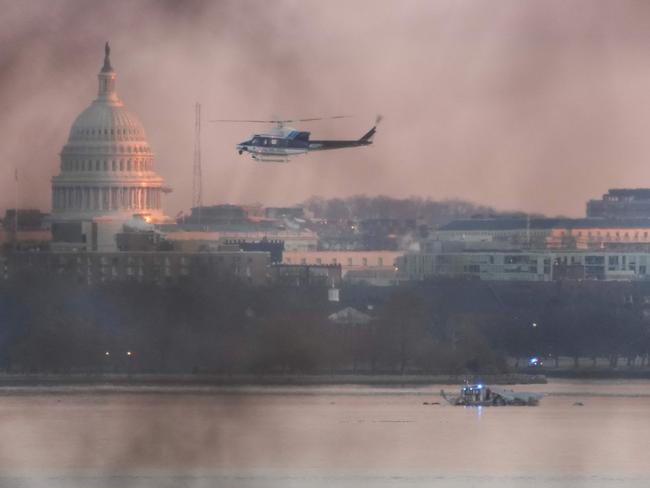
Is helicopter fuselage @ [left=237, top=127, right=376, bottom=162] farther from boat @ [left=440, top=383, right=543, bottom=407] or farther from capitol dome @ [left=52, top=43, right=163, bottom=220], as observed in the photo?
capitol dome @ [left=52, top=43, right=163, bottom=220]

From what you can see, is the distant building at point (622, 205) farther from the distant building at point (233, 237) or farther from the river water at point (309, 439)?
the river water at point (309, 439)

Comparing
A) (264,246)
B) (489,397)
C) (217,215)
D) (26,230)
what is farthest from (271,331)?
(264,246)

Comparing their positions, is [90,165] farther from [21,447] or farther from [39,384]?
[21,447]

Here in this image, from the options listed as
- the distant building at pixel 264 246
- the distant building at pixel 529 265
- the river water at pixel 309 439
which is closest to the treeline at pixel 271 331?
the river water at pixel 309 439

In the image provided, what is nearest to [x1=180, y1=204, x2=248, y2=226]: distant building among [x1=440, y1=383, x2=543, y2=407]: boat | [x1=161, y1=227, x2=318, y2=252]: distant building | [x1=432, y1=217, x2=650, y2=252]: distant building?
[x1=161, y1=227, x2=318, y2=252]: distant building

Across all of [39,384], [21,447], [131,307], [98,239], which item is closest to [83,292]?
[131,307]

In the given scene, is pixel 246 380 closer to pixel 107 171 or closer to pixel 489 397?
pixel 489 397
